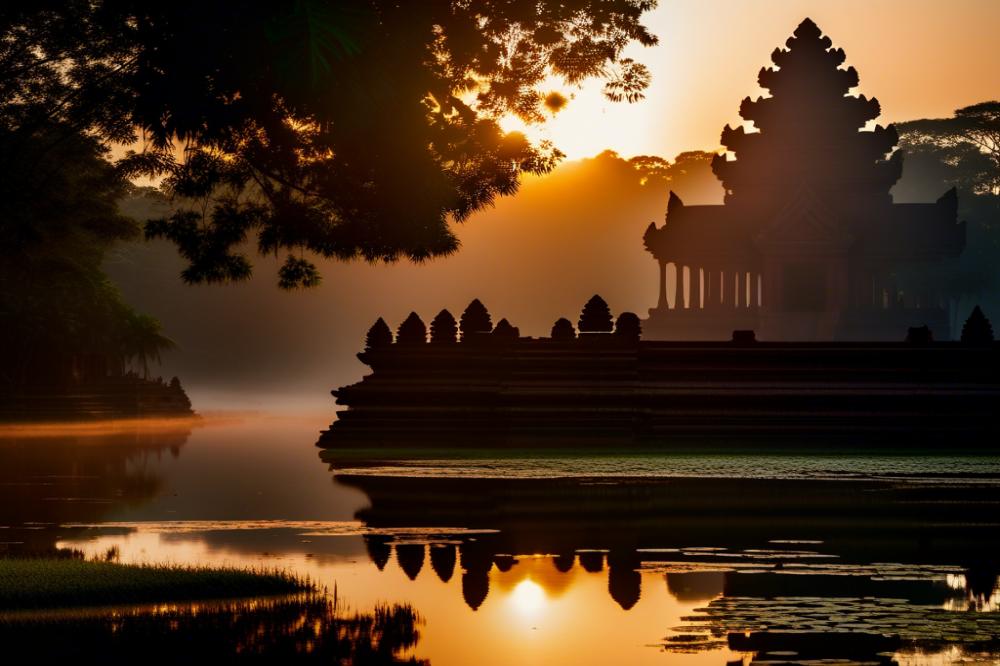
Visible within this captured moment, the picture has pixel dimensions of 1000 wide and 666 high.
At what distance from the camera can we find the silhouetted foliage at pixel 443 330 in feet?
118

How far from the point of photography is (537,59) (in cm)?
2222

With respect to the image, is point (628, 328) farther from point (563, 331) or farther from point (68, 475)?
point (68, 475)

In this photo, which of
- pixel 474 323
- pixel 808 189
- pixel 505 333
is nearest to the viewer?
pixel 505 333

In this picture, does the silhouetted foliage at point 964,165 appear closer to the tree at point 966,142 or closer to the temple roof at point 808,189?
the tree at point 966,142

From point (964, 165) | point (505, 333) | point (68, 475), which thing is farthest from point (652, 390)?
point (964, 165)

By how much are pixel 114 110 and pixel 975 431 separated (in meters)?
19.5

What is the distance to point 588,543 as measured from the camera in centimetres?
1647

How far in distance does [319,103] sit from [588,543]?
578cm

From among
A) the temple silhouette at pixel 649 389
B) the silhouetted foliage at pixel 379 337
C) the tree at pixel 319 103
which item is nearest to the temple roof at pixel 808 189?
the temple silhouette at pixel 649 389

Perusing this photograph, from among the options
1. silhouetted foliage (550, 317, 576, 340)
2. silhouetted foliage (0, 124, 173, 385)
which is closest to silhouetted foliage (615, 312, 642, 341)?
silhouetted foliage (550, 317, 576, 340)

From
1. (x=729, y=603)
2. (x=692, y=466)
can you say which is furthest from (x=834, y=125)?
(x=729, y=603)

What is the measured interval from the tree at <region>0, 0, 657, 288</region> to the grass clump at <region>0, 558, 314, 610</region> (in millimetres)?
5196

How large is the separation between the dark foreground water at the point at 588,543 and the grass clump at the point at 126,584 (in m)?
0.52

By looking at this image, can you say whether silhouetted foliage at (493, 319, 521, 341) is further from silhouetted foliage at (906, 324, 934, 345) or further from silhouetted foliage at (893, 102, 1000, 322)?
silhouetted foliage at (893, 102, 1000, 322)
